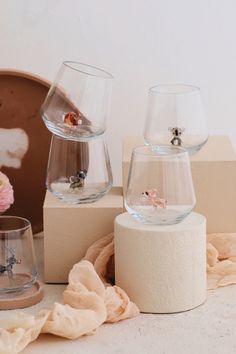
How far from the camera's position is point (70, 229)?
3.53 ft

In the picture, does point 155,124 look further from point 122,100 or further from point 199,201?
point 122,100

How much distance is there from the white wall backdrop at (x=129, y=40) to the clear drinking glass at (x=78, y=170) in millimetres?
281

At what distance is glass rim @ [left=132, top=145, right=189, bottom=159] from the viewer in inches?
38.0

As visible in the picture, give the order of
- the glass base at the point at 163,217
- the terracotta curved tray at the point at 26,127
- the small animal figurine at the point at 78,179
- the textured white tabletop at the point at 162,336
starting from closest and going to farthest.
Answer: the textured white tabletop at the point at 162,336
the glass base at the point at 163,217
the small animal figurine at the point at 78,179
the terracotta curved tray at the point at 26,127

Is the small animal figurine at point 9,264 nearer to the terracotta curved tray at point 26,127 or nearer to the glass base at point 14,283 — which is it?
the glass base at point 14,283

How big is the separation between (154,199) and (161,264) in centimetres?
7

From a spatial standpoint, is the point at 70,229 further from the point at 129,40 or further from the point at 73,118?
the point at 129,40

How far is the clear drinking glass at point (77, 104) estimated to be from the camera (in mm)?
1064

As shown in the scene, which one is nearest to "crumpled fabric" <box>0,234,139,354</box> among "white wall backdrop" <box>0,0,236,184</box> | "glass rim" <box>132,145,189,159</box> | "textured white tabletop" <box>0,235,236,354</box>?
"textured white tabletop" <box>0,235,236,354</box>

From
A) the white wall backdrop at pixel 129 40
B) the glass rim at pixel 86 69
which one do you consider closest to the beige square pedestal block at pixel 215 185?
the glass rim at pixel 86 69

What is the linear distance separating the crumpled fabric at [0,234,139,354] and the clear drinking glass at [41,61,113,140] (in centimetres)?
14

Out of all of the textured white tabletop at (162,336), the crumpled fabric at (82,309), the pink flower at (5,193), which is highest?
the pink flower at (5,193)

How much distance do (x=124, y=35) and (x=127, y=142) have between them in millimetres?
213

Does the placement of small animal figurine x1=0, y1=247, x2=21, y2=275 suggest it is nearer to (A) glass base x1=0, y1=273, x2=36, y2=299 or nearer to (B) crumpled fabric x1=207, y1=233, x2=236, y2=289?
(A) glass base x1=0, y1=273, x2=36, y2=299
